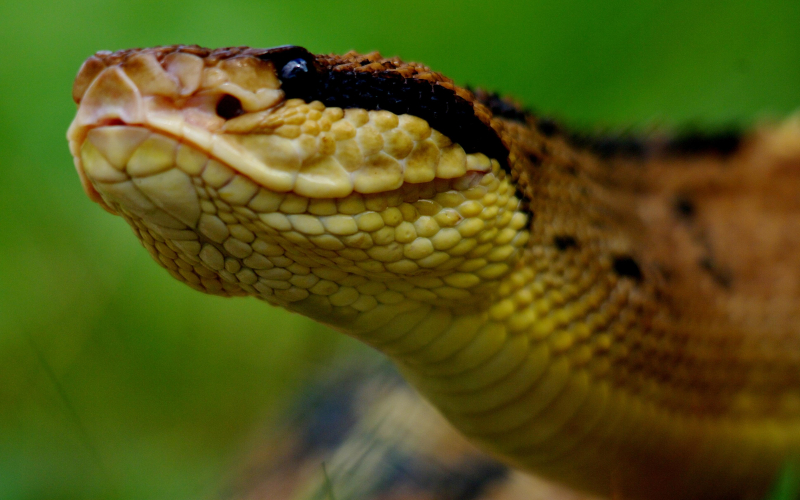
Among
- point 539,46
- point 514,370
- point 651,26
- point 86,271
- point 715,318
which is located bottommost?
point 86,271

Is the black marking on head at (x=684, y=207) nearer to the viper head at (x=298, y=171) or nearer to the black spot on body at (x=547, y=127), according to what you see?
the black spot on body at (x=547, y=127)

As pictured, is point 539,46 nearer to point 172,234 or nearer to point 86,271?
point 86,271

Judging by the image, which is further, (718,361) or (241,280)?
(718,361)

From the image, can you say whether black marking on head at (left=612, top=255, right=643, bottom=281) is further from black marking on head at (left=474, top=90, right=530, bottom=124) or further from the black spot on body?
Result: black marking on head at (left=474, top=90, right=530, bottom=124)

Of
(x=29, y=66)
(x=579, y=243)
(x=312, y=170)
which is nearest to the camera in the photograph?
(x=312, y=170)

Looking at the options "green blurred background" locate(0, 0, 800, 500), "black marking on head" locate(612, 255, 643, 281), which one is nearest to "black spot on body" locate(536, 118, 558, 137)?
"green blurred background" locate(0, 0, 800, 500)

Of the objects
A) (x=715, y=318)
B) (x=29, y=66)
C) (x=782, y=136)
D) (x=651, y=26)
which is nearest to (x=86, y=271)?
(x=29, y=66)

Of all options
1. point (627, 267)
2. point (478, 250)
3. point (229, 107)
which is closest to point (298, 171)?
point (229, 107)
